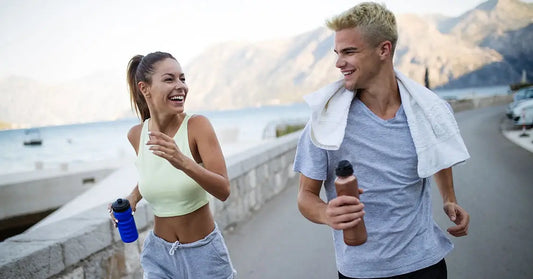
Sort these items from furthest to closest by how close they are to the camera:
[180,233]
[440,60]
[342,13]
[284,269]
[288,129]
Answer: [440,60]
[288,129]
[284,269]
[180,233]
[342,13]

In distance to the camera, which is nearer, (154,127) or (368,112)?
(368,112)

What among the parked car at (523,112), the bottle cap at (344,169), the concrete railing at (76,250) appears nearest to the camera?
the bottle cap at (344,169)

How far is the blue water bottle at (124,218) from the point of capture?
7.13ft

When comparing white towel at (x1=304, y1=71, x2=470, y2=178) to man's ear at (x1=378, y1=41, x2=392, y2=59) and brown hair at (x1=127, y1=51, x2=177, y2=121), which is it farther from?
brown hair at (x1=127, y1=51, x2=177, y2=121)

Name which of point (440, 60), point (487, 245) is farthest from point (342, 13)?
point (440, 60)

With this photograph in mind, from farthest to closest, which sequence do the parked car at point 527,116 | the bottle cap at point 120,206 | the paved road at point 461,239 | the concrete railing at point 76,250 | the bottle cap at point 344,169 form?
the parked car at point 527,116 → the paved road at point 461,239 → the concrete railing at point 76,250 → the bottle cap at point 120,206 → the bottle cap at point 344,169

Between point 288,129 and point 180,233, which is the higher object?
point 180,233

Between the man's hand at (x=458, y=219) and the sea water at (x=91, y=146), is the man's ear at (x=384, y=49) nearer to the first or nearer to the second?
the man's hand at (x=458, y=219)

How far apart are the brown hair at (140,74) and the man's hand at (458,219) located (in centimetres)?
170

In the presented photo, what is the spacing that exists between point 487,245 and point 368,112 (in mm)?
3761

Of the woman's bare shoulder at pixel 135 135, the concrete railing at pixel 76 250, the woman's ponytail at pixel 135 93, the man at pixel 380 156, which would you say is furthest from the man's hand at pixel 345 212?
the concrete railing at pixel 76 250

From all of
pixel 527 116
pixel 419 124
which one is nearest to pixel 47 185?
pixel 419 124

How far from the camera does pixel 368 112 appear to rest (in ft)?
6.26

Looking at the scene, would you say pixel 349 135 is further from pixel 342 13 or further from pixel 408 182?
pixel 342 13
